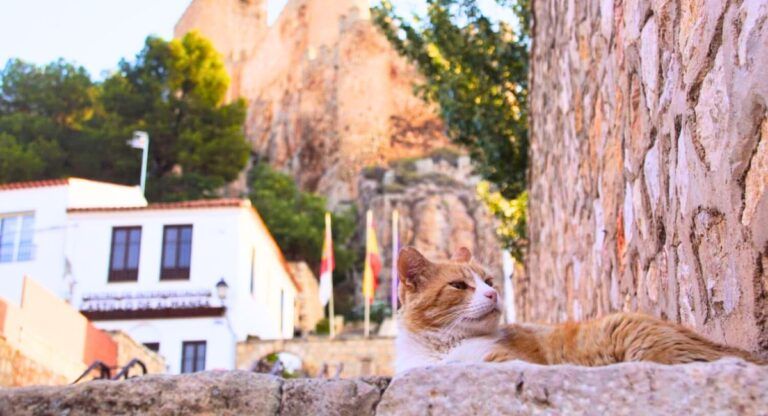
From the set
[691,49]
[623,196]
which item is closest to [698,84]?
[691,49]

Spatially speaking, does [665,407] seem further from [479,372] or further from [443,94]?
[443,94]

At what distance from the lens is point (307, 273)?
4184 centimetres

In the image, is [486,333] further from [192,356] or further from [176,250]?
[176,250]

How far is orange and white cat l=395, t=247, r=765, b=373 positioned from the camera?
249 cm

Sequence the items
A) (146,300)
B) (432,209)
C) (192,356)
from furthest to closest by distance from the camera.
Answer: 1. (432,209)
2. (146,300)
3. (192,356)

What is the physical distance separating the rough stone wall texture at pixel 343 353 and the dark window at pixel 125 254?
4390 millimetres

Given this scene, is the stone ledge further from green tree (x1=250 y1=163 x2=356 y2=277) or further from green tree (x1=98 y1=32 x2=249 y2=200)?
green tree (x1=98 y1=32 x2=249 y2=200)

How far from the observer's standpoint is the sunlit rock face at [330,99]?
5950 cm

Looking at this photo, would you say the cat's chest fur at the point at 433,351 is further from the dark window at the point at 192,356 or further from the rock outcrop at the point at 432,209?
the rock outcrop at the point at 432,209

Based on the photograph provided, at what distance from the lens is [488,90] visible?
54.2ft

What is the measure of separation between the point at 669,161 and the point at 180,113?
46.1 m

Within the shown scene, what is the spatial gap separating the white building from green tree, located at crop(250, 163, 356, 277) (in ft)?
55.0

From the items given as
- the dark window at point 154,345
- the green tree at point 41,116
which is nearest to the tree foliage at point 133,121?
the green tree at point 41,116

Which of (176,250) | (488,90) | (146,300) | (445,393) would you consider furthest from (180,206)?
(445,393)
